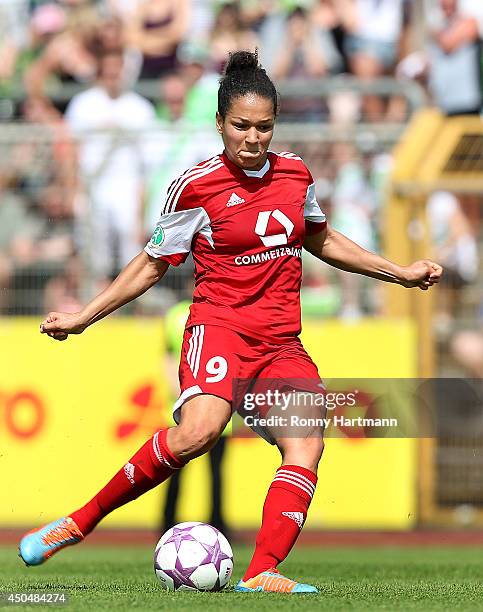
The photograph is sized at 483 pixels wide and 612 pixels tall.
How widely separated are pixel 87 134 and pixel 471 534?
4643 mm

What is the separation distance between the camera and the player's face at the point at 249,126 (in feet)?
19.5

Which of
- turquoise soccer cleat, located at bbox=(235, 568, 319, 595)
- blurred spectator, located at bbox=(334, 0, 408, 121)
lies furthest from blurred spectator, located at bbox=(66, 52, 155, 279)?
turquoise soccer cleat, located at bbox=(235, 568, 319, 595)

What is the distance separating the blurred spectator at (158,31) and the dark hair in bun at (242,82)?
26.7 ft

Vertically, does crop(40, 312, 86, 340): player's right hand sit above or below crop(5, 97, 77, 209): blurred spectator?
below

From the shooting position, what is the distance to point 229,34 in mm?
14109

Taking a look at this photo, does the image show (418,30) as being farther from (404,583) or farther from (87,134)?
(404,583)

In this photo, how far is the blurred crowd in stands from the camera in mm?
11438

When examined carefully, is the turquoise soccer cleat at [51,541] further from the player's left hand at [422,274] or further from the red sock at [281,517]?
the player's left hand at [422,274]

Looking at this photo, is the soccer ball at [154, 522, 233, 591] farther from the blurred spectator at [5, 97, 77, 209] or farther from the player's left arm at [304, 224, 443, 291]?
the blurred spectator at [5, 97, 77, 209]

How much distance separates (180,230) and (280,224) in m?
0.45

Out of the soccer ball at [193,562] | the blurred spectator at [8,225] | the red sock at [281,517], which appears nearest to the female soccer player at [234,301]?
the red sock at [281,517]

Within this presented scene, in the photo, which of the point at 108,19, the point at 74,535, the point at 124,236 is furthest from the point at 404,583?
the point at 108,19

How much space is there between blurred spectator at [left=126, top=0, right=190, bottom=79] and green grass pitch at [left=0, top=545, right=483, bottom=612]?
5924mm

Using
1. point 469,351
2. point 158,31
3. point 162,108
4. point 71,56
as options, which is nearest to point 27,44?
point 71,56
